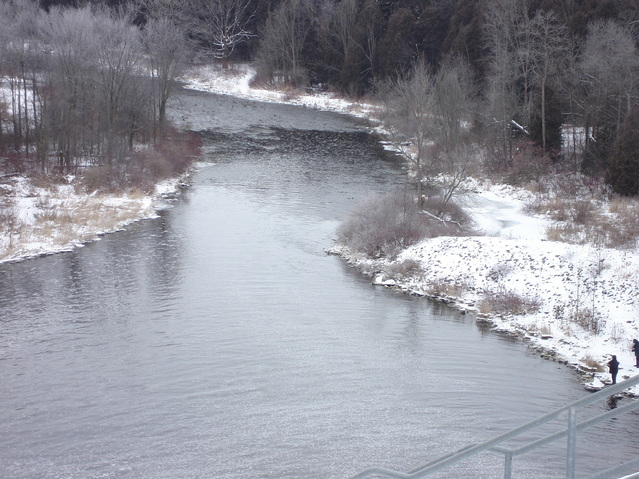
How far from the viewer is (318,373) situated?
47.1 ft

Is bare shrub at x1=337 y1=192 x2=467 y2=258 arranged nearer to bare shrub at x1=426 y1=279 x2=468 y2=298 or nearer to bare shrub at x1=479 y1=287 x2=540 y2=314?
bare shrub at x1=426 y1=279 x2=468 y2=298

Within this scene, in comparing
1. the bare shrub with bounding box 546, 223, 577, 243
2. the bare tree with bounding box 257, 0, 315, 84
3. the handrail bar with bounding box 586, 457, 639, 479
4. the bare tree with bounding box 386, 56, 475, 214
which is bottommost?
the bare shrub with bounding box 546, 223, 577, 243

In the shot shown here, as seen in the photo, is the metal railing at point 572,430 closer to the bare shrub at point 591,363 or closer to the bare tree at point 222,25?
the bare shrub at point 591,363

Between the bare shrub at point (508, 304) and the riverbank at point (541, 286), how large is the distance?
31mm

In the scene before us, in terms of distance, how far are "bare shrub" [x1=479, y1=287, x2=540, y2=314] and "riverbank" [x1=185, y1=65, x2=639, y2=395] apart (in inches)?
1.2

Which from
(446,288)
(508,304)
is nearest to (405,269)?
(446,288)

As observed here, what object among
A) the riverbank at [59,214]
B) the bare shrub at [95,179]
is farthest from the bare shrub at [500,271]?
the bare shrub at [95,179]

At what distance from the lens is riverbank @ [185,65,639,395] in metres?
16.9

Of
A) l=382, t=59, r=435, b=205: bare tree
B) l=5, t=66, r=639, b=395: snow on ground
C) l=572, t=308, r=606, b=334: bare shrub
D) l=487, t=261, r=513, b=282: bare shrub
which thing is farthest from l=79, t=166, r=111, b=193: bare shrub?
l=572, t=308, r=606, b=334: bare shrub

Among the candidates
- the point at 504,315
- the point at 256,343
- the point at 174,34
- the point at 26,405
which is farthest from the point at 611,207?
the point at 174,34

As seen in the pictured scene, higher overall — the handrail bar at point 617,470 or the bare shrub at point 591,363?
the handrail bar at point 617,470

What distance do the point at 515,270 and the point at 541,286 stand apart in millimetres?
1268

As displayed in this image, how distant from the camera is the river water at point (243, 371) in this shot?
36.1ft

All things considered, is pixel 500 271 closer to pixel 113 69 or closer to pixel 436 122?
pixel 436 122
